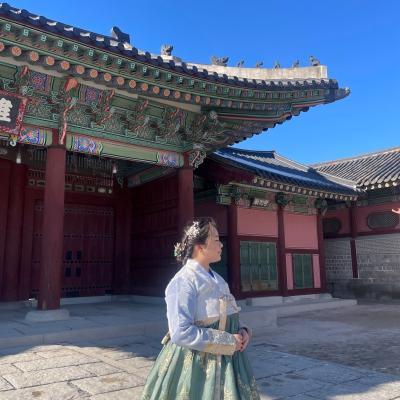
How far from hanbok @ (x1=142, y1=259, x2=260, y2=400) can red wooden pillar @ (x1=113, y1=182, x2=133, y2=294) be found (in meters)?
8.51

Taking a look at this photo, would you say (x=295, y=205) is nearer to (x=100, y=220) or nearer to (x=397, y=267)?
(x=397, y=267)

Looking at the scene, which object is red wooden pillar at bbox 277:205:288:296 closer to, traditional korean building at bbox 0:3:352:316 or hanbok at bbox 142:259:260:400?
traditional korean building at bbox 0:3:352:316

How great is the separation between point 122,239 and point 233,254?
9.77ft

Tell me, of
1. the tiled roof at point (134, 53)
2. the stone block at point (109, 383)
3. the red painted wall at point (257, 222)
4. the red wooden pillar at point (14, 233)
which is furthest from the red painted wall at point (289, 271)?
the stone block at point (109, 383)

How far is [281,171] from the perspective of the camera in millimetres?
13617

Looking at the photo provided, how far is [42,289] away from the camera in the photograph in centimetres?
646

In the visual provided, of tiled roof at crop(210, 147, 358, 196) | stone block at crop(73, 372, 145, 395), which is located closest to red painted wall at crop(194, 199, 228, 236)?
tiled roof at crop(210, 147, 358, 196)

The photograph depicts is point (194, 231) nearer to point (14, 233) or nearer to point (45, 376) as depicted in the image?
point (45, 376)

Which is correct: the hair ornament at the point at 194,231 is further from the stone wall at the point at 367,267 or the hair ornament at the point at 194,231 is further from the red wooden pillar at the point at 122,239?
the stone wall at the point at 367,267

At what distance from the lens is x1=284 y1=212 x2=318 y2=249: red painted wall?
1200 centimetres

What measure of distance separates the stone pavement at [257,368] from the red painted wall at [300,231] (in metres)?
5.05

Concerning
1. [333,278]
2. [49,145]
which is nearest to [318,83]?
[49,145]

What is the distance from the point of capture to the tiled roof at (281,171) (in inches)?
412

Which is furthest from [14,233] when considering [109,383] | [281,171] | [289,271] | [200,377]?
[281,171]
